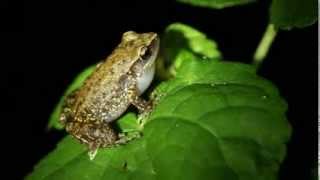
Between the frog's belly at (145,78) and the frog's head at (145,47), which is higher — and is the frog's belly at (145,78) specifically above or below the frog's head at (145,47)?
below

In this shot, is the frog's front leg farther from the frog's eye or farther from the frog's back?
the frog's eye

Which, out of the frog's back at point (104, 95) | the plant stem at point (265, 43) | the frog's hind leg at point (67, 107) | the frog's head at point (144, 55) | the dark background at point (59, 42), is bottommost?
the dark background at point (59, 42)

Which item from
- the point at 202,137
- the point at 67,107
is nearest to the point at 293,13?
the point at 202,137

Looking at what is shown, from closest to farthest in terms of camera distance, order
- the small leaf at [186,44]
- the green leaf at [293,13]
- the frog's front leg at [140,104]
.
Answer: the green leaf at [293,13], the frog's front leg at [140,104], the small leaf at [186,44]

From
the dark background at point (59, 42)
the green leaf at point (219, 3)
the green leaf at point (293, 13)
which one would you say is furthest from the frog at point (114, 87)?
the dark background at point (59, 42)

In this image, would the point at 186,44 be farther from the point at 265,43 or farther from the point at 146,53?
the point at 265,43

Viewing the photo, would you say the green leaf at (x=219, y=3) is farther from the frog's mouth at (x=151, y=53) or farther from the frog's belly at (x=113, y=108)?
the frog's belly at (x=113, y=108)

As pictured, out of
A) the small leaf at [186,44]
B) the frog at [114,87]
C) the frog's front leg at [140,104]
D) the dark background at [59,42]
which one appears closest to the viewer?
the frog's front leg at [140,104]

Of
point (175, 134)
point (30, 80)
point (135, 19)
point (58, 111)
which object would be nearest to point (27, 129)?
point (30, 80)
